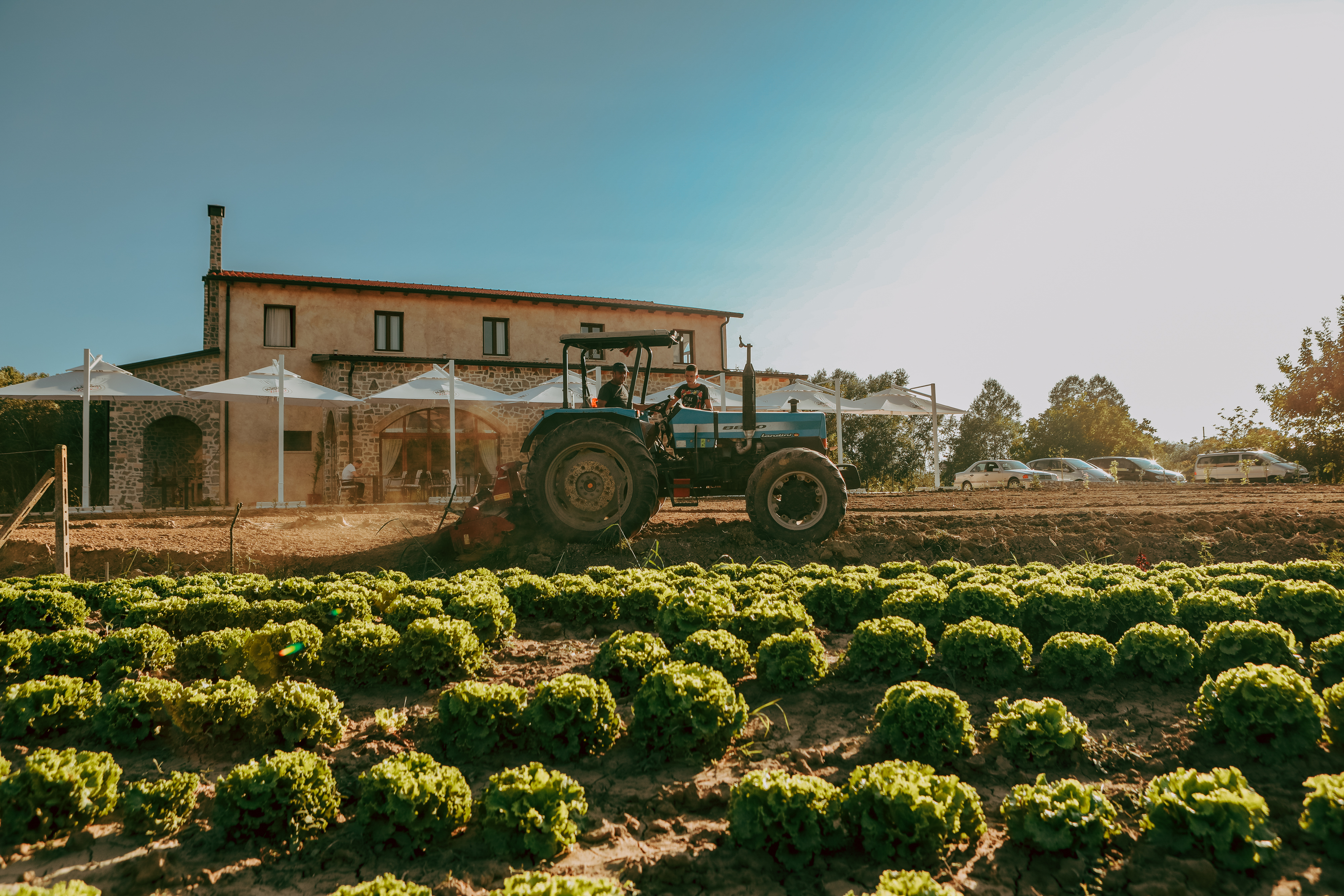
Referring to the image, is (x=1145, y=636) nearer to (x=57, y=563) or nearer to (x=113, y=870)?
(x=113, y=870)

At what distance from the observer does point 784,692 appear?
12.4 feet

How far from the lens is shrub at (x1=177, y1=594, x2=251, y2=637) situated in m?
4.81

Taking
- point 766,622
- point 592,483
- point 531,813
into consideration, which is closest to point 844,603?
point 766,622

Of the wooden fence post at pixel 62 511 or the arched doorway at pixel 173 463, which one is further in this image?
the arched doorway at pixel 173 463

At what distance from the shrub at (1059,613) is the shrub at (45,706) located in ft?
16.9

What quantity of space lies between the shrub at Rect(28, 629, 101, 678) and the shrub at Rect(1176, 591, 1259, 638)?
Answer: 6552mm

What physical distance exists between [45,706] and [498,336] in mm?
20483

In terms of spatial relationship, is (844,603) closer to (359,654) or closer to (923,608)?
(923,608)

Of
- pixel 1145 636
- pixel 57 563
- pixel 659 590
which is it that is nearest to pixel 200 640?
pixel 659 590

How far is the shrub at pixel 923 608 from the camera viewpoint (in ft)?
14.5

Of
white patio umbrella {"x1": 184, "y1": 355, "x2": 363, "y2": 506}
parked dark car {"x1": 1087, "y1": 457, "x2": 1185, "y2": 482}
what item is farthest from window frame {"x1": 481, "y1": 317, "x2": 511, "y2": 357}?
parked dark car {"x1": 1087, "y1": 457, "x2": 1185, "y2": 482}

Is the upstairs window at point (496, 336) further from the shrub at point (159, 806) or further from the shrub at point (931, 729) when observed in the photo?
the shrub at point (931, 729)

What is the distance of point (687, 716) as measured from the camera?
9.78 ft

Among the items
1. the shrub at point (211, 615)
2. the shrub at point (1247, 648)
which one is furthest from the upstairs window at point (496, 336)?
the shrub at point (1247, 648)
